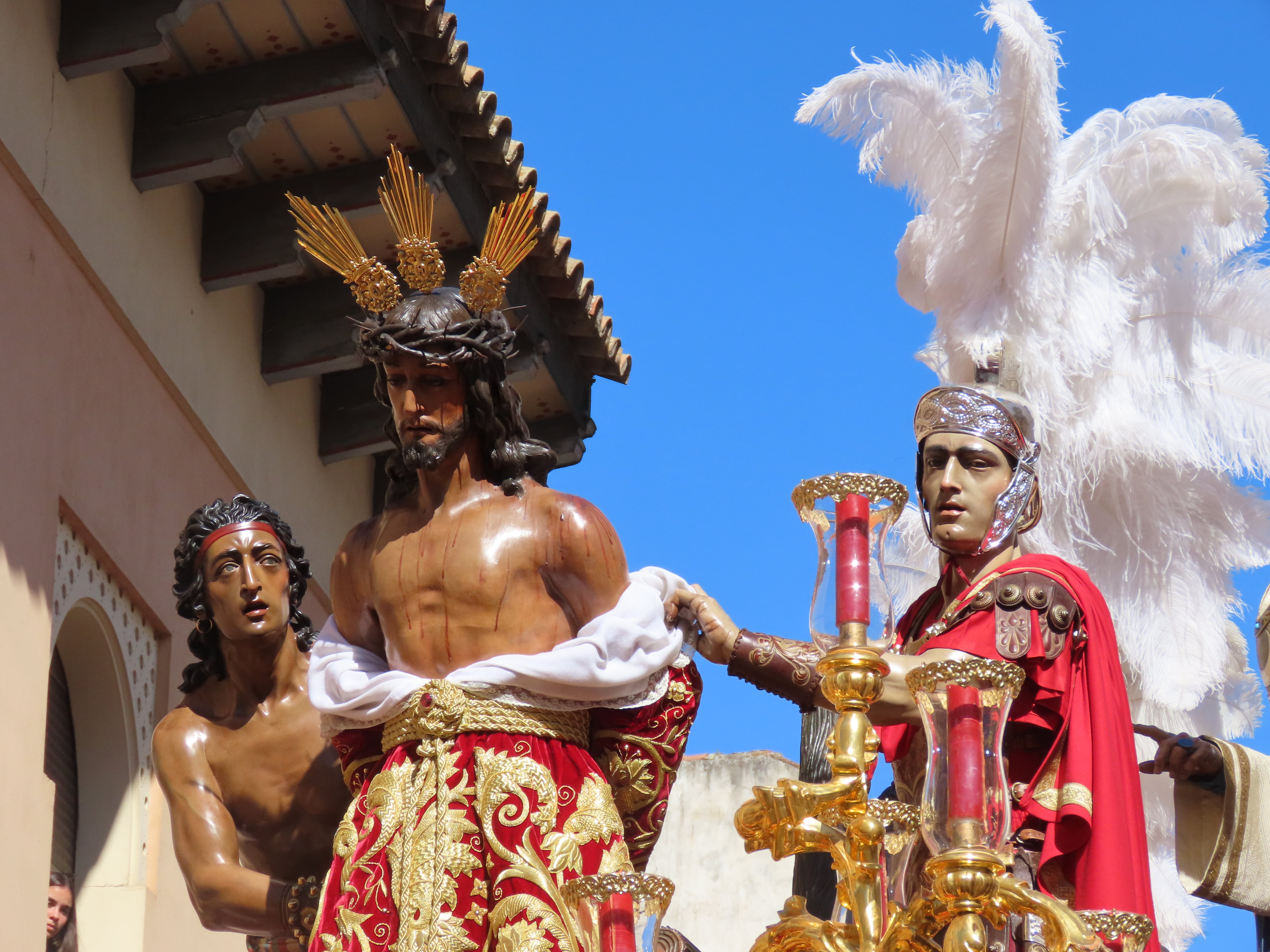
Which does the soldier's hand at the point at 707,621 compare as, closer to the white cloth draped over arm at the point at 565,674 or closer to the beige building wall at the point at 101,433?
the white cloth draped over arm at the point at 565,674

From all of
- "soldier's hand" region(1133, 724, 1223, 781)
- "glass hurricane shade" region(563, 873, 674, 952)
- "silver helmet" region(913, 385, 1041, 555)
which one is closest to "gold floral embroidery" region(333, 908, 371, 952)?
"glass hurricane shade" region(563, 873, 674, 952)

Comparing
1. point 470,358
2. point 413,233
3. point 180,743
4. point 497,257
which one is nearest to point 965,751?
point 470,358

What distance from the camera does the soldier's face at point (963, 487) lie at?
5.64 meters

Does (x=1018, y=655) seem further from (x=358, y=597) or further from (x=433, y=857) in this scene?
(x=358, y=597)

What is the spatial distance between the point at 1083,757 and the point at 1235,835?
39.2 inches

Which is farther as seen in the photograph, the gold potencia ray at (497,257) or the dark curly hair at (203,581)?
the dark curly hair at (203,581)

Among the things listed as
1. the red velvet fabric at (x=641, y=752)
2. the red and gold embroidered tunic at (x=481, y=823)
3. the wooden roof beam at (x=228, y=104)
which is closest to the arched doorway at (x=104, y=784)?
the wooden roof beam at (x=228, y=104)

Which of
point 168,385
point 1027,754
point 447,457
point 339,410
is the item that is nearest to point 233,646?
point 447,457

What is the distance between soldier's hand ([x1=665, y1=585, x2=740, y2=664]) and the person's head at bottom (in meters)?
2.94

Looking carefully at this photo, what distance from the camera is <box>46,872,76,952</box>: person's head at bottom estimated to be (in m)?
7.81

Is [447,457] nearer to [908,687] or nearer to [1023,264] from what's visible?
[908,687]

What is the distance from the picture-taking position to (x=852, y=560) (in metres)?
4.55

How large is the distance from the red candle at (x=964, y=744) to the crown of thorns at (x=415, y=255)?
1672 mm

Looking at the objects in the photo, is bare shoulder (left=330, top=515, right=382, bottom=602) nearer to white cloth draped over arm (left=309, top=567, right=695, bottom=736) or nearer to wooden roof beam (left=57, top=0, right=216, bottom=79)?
white cloth draped over arm (left=309, top=567, right=695, bottom=736)
